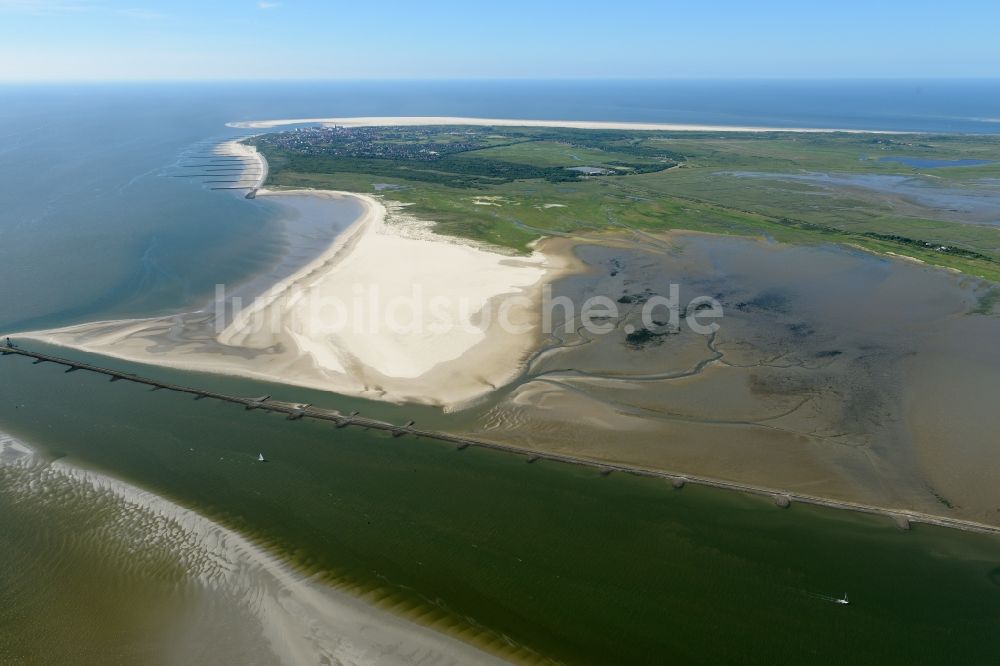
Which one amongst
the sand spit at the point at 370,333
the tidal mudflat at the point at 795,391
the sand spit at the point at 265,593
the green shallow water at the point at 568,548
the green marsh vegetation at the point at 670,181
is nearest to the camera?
the sand spit at the point at 265,593

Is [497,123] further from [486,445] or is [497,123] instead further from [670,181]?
[486,445]

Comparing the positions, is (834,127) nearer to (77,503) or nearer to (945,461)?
(945,461)

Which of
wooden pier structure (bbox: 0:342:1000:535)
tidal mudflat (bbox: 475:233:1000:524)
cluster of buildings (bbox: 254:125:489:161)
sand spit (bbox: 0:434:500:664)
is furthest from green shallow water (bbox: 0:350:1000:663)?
cluster of buildings (bbox: 254:125:489:161)

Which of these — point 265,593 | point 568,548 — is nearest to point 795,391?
point 568,548

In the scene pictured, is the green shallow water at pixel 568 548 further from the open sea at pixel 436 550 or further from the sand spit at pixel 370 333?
the sand spit at pixel 370 333

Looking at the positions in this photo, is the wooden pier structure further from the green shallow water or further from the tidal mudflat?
the tidal mudflat

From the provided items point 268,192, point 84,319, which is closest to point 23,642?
point 84,319

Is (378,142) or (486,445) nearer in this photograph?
(486,445)

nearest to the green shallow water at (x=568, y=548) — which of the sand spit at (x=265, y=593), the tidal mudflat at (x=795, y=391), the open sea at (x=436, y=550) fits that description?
the open sea at (x=436, y=550)
